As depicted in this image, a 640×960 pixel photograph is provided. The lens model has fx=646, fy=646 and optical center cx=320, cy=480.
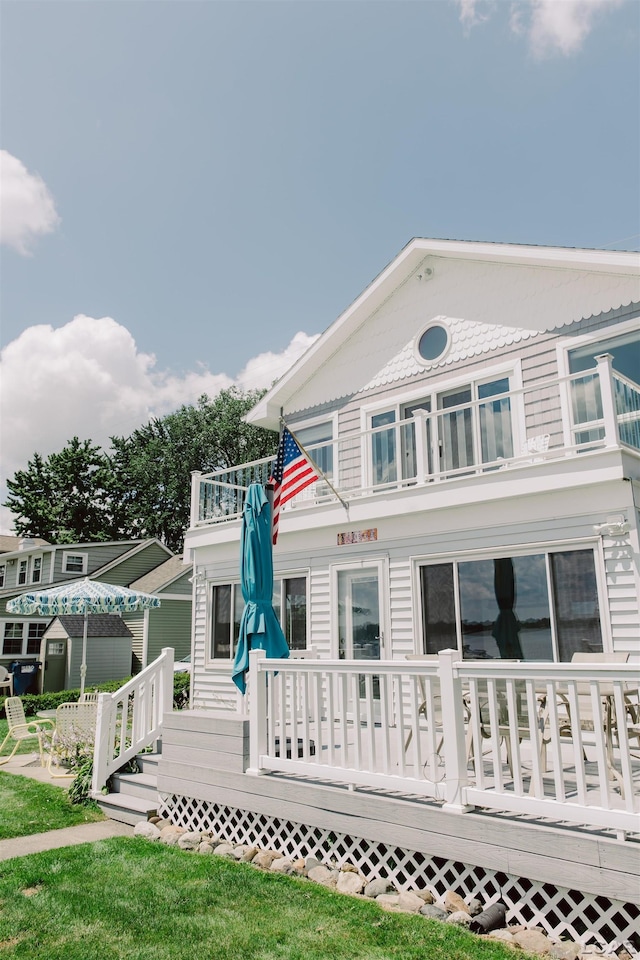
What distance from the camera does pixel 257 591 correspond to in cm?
753

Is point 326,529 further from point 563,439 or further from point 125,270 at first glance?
point 125,270

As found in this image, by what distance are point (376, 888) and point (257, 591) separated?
3456mm

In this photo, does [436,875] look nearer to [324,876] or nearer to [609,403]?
[324,876]

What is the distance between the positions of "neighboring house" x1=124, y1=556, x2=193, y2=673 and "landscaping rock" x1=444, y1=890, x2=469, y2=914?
1952 centimetres

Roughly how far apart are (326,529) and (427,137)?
362 inches

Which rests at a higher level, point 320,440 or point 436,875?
point 320,440

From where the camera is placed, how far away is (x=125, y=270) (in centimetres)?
1572

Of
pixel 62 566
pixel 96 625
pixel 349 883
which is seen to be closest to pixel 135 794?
pixel 349 883

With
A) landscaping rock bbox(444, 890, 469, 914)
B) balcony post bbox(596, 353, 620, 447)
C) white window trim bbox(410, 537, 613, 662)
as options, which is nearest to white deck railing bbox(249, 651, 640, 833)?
landscaping rock bbox(444, 890, 469, 914)

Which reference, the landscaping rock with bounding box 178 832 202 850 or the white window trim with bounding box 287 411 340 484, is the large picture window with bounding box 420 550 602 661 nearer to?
the white window trim with bounding box 287 411 340 484

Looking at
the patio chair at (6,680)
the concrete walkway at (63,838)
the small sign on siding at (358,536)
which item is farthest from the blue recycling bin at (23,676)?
the concrete walkway at (63,838)

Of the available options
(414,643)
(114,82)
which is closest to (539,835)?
(414,643)

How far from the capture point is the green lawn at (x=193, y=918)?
387 cm

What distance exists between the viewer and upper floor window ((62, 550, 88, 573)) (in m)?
27.3
